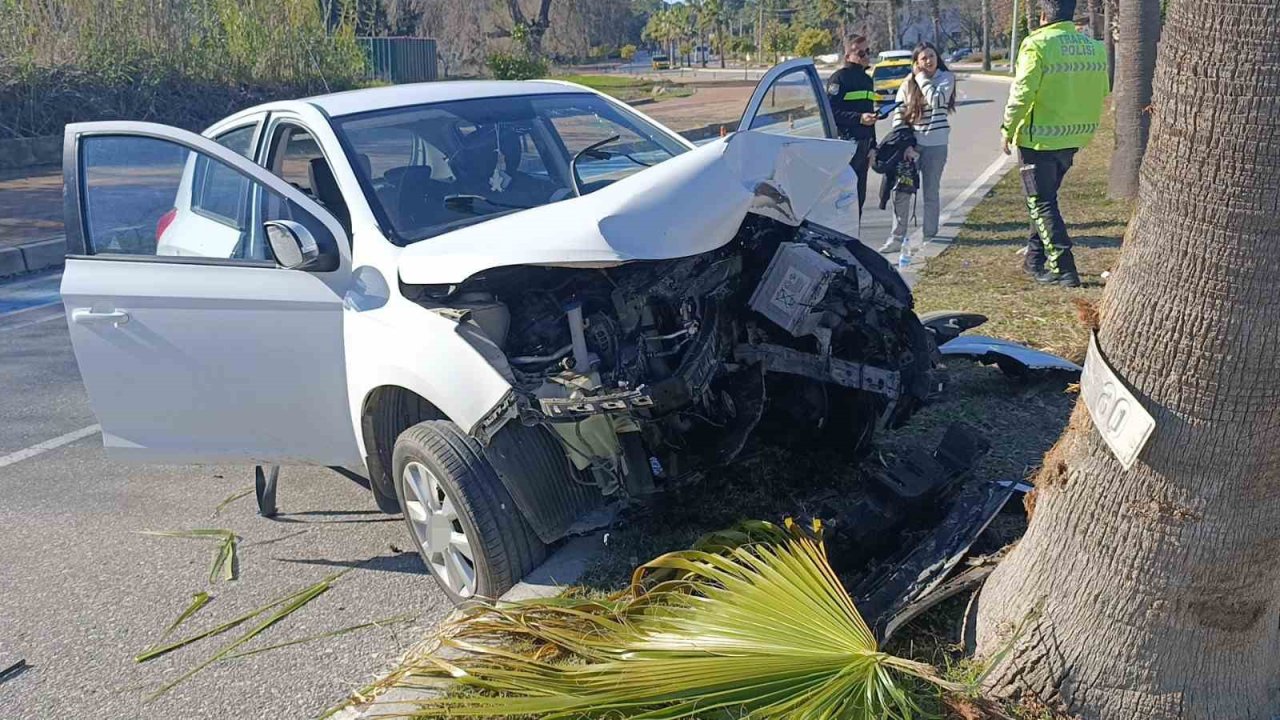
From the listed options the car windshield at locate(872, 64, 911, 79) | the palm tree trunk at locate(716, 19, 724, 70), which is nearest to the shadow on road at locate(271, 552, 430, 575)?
the car windshield at locate(872, 64, 911, 79)

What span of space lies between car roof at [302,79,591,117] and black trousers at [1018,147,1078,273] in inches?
155

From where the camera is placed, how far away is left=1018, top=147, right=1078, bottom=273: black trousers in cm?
751

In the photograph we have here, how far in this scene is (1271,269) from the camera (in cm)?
224

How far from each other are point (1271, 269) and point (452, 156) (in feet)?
10.6

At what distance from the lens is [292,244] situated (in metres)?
3.87

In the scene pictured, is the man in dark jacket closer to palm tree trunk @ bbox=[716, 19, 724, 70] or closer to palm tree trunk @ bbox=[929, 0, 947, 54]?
palm tree trunk @ bbox=[929, 0, 947, 54]

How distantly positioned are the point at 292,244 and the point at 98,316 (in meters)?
0.97

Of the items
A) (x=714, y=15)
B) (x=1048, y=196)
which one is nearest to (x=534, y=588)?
(x=1048, y=196)

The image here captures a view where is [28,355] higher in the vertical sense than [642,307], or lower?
lower

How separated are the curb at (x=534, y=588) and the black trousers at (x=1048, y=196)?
Answer: 501cm

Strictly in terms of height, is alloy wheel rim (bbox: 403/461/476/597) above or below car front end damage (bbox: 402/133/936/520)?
below

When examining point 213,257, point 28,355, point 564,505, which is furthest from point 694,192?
point 28,355

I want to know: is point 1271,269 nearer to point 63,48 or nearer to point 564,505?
point 564,505

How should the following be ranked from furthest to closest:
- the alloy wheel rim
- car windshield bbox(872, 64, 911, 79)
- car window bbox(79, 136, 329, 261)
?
car windshield bbox(872, 64, 911, 79) < car window bbox(79, 136, 329, 261) < the alloy wheel rim
